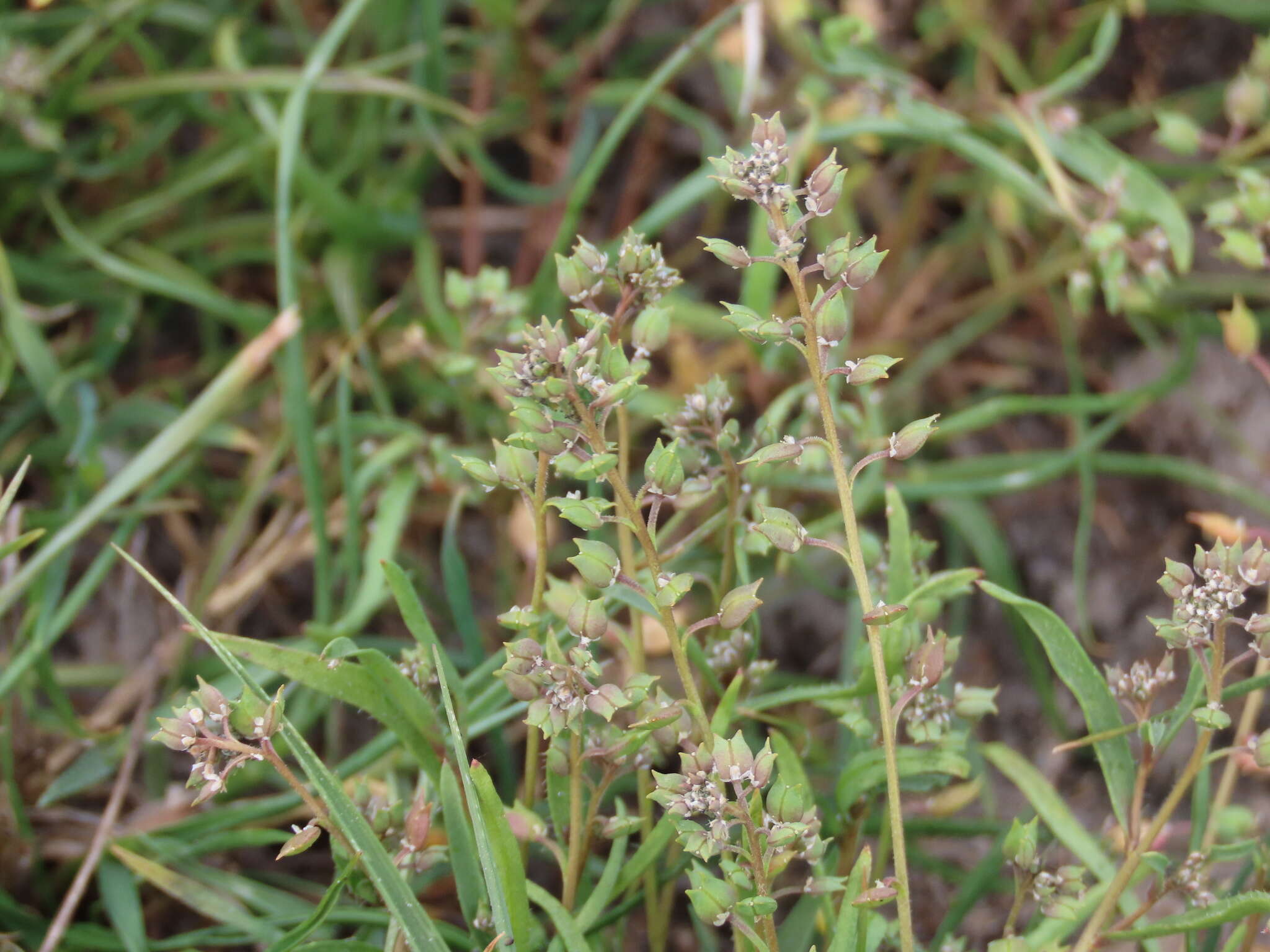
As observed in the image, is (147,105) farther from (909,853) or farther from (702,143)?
(909,853)

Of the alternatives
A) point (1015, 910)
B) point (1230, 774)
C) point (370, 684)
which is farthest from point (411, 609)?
point (1230, 774)

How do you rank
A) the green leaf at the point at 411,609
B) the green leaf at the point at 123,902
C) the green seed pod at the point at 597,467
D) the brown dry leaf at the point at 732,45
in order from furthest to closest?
the brown dry leaf at the point at 732,45, the green leaf at the point at 123,902, the green leaf at the point at 411,609, the green seed pod at the point at 597,467

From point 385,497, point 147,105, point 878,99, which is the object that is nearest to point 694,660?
point 385,497

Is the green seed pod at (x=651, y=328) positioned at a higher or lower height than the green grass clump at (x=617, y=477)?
higher

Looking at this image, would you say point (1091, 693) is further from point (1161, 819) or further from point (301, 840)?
→ point (301, 840)

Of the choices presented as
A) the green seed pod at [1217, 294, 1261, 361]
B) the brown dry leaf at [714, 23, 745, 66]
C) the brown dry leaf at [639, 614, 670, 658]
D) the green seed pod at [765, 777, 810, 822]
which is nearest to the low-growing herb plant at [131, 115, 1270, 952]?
the green seed pod at [765, 777, 810, 822]

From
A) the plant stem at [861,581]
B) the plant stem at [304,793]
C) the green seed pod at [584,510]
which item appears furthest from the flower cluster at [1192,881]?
the plant stem at [304,793]

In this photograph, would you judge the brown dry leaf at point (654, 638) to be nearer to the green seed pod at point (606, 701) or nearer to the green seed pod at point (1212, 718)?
the green seed pod at point (606, 701)
